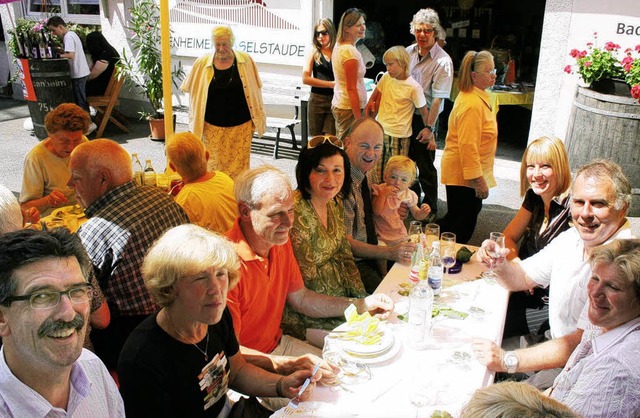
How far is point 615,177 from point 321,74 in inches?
168

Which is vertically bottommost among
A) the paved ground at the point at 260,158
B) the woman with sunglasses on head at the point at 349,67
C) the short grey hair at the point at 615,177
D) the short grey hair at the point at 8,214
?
the paved ground at the point at 260,158

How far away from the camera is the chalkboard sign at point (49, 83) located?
7859 mm

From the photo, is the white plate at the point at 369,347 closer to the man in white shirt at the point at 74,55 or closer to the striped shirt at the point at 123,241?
Result: the striped shirt at the point at 123,241

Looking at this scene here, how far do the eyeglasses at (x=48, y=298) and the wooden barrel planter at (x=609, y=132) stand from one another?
5311 millimetres

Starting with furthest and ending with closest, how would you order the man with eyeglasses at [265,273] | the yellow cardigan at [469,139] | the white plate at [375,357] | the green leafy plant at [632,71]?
the green leafy plant at [632,71], the yellow cardigan at [469,139], the man with eyeglasses at [265,273], the white plate at [375,357]

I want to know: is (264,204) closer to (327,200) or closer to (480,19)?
(327,200)

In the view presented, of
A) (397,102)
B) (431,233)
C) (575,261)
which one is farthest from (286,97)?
(575,261)

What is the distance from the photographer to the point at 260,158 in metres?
7.67

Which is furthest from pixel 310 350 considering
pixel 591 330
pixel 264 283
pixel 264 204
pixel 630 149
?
pixel 630 149

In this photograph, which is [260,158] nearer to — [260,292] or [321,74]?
[321,74]

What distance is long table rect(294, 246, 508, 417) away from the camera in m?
2.08

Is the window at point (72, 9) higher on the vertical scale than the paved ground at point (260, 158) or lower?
higher

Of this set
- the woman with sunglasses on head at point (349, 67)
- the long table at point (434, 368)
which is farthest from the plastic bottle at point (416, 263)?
the woman with sunglasses on head at point (349, 67)

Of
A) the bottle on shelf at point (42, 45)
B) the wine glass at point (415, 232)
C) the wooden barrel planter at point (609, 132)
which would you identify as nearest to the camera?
the wine glass at point (415, 232)
